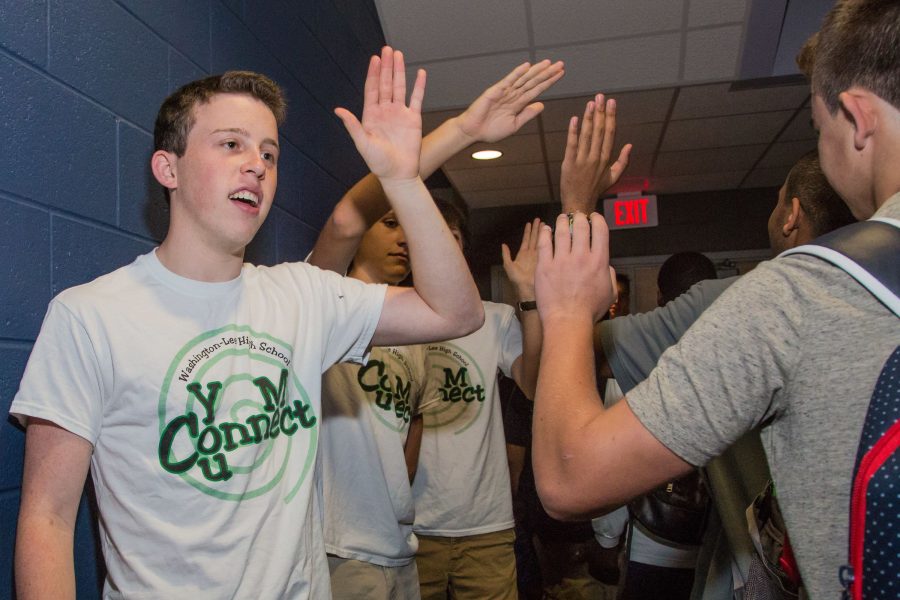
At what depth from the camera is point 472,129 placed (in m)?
1.50

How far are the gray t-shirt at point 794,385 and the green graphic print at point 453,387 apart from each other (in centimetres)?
147

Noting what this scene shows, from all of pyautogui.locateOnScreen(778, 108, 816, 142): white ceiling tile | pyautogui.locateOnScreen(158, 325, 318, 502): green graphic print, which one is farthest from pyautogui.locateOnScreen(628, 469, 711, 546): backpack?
pyautogui.locateOnScreen(778, 108, 816, 142): white ceiling tile

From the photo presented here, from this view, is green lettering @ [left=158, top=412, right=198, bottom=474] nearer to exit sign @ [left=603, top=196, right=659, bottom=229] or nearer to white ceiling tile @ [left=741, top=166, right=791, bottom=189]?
exit sign @ [left=603, top=196, right=659, bottom=229]

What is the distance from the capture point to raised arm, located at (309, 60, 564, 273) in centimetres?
150

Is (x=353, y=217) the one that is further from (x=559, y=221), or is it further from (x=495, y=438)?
(x=495, y=438)

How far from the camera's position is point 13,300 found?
979 mm

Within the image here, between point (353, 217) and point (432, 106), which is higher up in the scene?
point (432, 106)

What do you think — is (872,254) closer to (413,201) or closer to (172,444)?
(413,201)

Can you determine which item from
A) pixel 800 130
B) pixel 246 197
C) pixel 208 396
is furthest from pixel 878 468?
pixel 800 130

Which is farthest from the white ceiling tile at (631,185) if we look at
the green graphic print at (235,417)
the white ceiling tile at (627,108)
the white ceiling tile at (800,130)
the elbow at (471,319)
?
the green graphic print at (235,417)

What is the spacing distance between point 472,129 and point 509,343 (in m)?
0.91

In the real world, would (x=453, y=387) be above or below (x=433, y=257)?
below

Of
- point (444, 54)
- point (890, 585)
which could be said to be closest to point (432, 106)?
point (444, 54)

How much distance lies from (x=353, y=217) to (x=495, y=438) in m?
1.05
